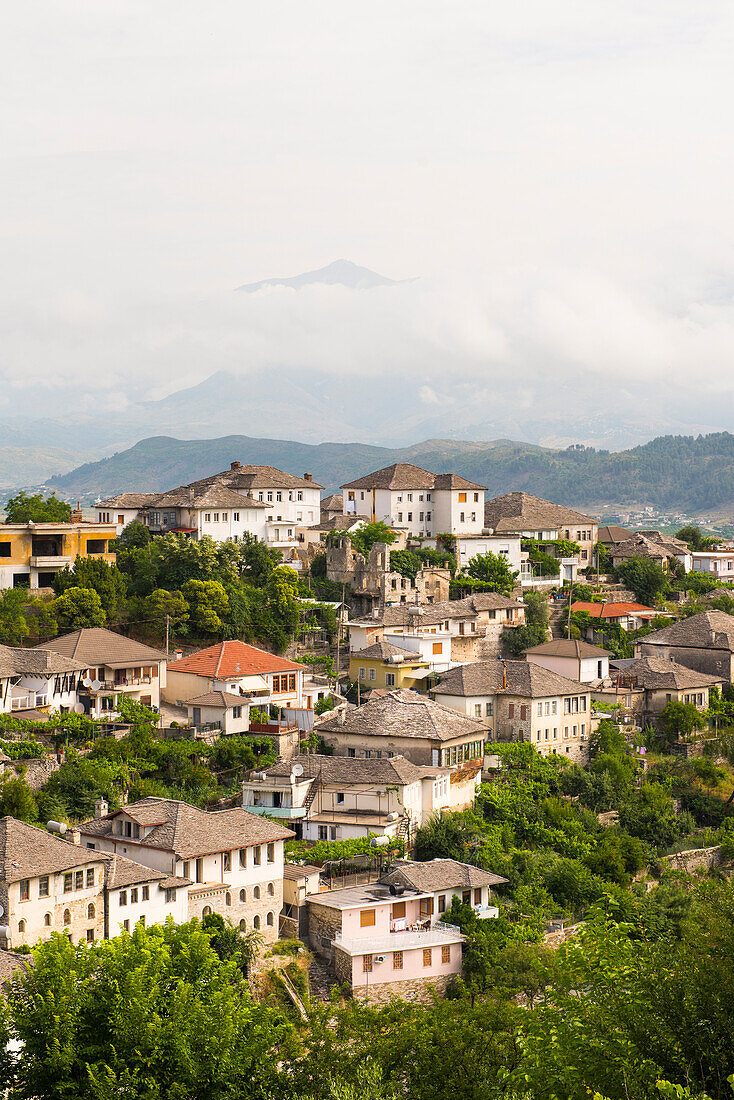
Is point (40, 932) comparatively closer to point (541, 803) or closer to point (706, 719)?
point (541, 803)

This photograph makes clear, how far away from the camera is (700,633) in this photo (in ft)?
209

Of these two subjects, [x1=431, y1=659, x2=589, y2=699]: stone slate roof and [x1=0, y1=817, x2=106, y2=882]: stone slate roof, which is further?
[x1=431, y1=659, x2=589, y2=699]: stone slate roof

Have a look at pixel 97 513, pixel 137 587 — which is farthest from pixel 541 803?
pixel 97 513

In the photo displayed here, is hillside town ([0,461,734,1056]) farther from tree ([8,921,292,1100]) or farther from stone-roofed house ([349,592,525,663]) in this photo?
tree ([8,921,292,1100])

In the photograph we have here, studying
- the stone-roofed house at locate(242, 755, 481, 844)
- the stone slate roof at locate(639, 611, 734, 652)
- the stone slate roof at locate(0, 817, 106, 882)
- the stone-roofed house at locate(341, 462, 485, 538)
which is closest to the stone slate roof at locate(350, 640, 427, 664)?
the stone-roofed house at locate(242, 755, 481, 844)

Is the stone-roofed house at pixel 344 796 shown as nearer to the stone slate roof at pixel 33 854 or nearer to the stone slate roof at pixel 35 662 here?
the stone slate roof at pixel 35 662

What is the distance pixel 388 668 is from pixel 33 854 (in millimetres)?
26362

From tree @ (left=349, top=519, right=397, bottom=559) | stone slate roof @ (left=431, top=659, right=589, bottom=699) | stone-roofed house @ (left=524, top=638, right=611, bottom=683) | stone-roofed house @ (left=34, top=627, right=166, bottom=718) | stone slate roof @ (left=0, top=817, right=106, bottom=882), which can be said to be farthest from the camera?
tree @ (left=349, top=519, right=397, bottom=559)

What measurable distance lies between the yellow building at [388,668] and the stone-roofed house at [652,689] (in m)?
8.36

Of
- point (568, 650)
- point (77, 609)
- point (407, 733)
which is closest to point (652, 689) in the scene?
point (568, 650)

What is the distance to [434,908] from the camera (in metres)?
38.2

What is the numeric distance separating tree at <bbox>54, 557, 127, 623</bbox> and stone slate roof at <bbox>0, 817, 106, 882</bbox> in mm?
20304

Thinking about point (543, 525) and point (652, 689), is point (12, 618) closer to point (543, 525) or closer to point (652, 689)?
point (652, 689)

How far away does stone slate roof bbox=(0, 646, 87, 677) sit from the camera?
146 ft
